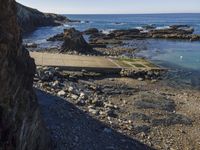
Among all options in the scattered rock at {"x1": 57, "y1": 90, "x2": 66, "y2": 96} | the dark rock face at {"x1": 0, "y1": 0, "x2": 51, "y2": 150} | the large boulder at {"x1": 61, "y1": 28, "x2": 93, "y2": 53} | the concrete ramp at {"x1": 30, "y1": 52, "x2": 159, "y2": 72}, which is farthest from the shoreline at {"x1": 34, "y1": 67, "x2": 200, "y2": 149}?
the large boulder at {"x1": 61, "y1": 28, "x2": 93, "y2": 53}

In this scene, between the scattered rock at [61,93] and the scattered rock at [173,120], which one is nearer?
the scattered rock at [173,120]

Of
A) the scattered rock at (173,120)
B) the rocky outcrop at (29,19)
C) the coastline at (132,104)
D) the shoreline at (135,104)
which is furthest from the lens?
the rocky outcrop at (29,19)

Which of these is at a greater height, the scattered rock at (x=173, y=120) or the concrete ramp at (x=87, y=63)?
the concrete ramp at (x=87, y=63)

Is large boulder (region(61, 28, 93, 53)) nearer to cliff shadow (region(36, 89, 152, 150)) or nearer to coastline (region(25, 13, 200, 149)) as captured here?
coastline (region(25, 13, 200, 149))

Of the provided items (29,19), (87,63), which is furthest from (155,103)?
(29,19)

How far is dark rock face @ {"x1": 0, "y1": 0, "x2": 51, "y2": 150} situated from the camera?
10219 mm

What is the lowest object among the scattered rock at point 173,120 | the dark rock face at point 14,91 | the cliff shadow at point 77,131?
the scattered rock at point 173,120

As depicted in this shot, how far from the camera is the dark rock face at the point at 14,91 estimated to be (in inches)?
402

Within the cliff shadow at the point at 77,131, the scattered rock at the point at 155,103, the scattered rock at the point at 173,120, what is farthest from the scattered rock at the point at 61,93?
the scattered rock at the point at 173,120

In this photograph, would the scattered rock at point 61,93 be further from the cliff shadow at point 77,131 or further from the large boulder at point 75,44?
the large boulder at point 75,44

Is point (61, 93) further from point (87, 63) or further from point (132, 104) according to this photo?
point (87, 63)

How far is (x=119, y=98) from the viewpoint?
26453mm

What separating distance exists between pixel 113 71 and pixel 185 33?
175 feet

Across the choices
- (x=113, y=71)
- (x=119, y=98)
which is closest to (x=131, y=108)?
(x=119, y=98)
